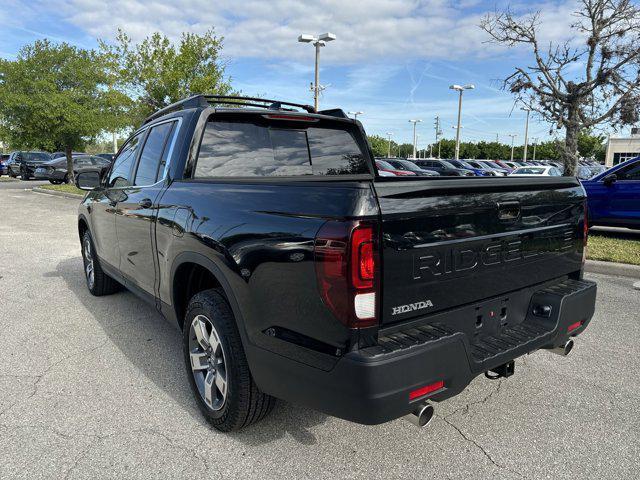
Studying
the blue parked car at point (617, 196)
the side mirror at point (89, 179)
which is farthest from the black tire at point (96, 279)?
the blue parked car at point (617, 196)

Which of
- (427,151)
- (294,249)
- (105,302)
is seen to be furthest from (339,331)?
(427,151)

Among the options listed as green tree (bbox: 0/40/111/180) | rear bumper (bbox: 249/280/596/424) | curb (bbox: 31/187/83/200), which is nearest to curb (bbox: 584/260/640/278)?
rear bumper (bbox: 249/280/596/424)

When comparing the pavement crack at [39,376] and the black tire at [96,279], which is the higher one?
the black tire at [96,279]

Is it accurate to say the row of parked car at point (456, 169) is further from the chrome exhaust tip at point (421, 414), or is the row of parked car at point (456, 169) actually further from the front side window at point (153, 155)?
the chrome exhaust tip at point (421, 414)

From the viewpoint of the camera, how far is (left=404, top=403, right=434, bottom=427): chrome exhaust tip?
2164 mm

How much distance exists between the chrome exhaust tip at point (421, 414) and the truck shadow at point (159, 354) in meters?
0.78

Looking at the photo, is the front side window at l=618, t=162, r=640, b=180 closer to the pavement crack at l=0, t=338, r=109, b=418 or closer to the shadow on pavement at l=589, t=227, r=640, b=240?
the shadow on pavement at l=589, t=227, r=640, b=240

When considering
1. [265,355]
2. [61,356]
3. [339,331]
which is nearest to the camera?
[339,331]

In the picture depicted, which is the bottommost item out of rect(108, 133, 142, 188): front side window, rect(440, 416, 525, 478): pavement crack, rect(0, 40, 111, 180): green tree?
rect(440, 416, 525, 478): pavement crack

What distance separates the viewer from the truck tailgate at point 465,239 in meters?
2.11

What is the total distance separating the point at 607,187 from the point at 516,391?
7.95 m

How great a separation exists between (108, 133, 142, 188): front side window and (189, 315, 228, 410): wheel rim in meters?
1.92

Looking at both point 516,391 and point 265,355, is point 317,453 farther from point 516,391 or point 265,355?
point 516,391

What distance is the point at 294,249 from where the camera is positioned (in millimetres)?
2146
